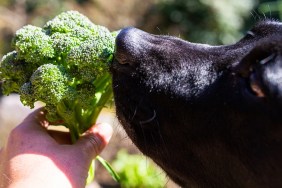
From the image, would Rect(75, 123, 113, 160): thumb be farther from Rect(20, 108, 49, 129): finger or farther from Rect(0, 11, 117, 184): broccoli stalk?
Rect(20, 108, 49, 129): finger

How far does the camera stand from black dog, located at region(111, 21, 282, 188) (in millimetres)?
2090

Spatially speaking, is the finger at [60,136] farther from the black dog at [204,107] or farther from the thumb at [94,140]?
the black dog at [204,107]

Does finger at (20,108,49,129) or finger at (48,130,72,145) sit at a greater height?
finger at (20,108,49,129)

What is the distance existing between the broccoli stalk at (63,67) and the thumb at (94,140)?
0.06 m

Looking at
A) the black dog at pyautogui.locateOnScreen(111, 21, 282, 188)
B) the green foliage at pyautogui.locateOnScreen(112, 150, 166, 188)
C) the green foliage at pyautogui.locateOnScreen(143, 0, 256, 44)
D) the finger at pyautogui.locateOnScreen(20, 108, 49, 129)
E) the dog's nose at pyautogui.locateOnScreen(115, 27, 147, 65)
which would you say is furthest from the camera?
the green foliage at pyautogui.locateOnScreen(143, 0, 256, 44)

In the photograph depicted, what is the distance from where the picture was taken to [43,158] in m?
2.20

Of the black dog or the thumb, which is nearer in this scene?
the black dog

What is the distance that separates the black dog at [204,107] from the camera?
6.86 ft

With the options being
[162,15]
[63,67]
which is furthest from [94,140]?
[162,15]

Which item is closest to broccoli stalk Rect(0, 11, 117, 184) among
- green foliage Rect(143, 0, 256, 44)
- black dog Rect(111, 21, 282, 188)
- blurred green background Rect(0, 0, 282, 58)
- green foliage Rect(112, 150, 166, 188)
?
black dog Rect(111, 21, 282, 188)

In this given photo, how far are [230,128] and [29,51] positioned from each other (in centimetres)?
83

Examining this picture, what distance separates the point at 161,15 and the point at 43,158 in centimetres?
717

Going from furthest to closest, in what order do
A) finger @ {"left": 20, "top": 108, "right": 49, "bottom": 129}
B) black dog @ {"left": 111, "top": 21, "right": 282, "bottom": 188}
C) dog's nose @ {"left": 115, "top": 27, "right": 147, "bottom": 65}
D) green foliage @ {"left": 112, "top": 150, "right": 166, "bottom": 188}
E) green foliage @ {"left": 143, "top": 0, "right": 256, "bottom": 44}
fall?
green foliage @ {"left": 143, "top": 0, "right": 256, "bottom": 44}, green foliage @ {"left": 112, "top": 150, "right": 166, "bottom": 188}, finger @ {"left": 20, "top": 108, "right": 49, "bottom": 129}, dog's nose @ {"left": 115, "top": 27, "right": 147, "bottom": 65}, black dog @ {"left": 111, "top": 21, "right": 282, "bottom": 188}

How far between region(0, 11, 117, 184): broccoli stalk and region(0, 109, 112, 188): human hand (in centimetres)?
10
